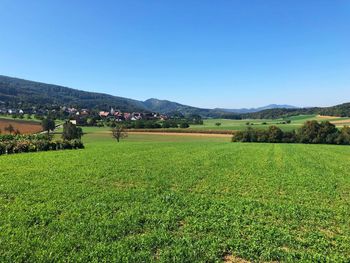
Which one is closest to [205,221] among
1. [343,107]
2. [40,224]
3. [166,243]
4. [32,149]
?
[166,243]

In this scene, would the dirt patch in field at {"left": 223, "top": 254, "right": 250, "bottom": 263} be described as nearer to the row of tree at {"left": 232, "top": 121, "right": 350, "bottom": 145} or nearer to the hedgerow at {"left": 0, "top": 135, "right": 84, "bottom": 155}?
the hedgerow at {"left": 0, "top": 135, "right": 84, "bottom": 155}

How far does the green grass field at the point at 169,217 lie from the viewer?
8.63 metres

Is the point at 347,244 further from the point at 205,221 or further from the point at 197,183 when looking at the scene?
the point at 197,183

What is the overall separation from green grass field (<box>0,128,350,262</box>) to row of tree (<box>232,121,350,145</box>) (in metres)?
61.0

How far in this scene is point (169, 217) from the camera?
37.9ft

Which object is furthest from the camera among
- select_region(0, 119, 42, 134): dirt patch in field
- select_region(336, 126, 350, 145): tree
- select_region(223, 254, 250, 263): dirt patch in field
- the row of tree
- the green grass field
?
select_region(0, 119, 42, 134): dirt patch in field

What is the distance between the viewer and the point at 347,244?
30.9 feet

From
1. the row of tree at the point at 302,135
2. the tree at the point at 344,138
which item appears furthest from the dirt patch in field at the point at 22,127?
the tree at the point at 344,138

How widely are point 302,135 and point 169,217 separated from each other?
7726 centimetres

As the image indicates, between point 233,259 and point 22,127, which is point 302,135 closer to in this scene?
point 233,259

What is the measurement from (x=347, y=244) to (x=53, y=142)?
36064 millimetres

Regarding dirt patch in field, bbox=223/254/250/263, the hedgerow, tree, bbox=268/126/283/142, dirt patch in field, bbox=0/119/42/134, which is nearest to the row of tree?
tree, bbox=268/126/283/142

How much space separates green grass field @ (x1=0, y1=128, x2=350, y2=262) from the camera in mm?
8633

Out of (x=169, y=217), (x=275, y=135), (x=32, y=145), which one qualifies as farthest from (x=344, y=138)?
(x=169, y=217)
